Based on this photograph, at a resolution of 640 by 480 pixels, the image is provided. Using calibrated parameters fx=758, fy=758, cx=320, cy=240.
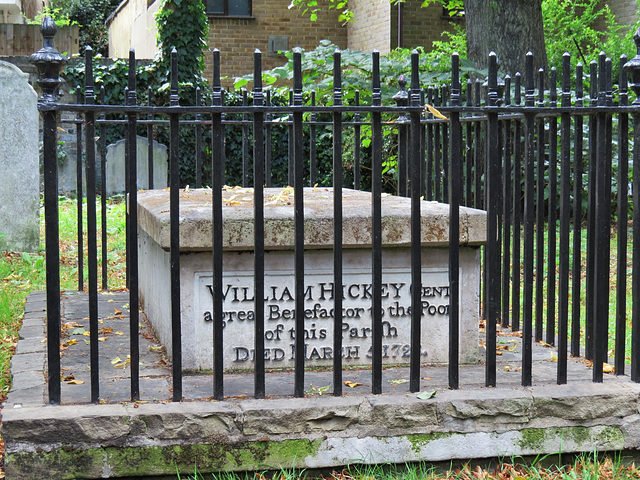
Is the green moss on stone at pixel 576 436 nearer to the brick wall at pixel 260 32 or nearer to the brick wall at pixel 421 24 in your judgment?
the brick wall at pixel 421 24

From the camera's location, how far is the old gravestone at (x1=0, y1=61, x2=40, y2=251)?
25.8 ft

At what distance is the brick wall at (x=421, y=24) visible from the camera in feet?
53.7

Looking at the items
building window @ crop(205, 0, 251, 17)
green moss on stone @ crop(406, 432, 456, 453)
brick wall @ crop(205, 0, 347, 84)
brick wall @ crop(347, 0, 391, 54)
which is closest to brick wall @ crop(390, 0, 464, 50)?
brick wall @ crop(347, 0, 391, 54)

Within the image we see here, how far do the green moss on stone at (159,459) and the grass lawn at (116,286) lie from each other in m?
0.05

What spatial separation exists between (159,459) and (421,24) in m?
15.0

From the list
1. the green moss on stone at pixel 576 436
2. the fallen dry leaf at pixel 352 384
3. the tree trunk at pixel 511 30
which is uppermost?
the tree trunk at pixel 511 30

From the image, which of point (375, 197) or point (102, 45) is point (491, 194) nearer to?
point (375, 197)

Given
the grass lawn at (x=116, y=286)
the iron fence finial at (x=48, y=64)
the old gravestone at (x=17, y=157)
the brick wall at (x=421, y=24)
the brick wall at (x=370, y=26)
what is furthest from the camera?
the brick wall at (x=421, y=24)

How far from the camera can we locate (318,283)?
3.63 metres

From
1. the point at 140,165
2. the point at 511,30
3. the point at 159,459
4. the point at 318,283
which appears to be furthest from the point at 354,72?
the point at 159,459

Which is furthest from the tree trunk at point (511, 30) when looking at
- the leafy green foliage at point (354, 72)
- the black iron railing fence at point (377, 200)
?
the black iron railing fence at point (377, 200)

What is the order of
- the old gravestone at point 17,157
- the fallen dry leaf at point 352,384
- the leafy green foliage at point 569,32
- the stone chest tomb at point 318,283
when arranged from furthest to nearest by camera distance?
the leafy green foliage at point 569,32, the old gravestone at point 17,157, the stone chest tomb at point 318,283, the fallen dry leaf at point 352,384

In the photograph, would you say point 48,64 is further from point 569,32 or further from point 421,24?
point 421,24

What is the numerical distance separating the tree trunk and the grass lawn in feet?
9.46
